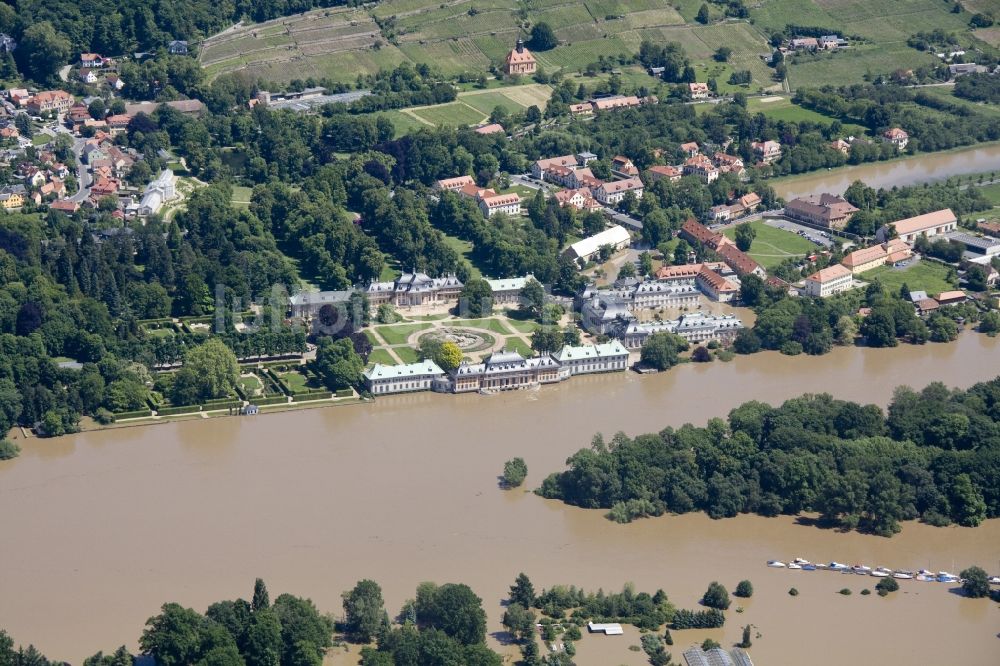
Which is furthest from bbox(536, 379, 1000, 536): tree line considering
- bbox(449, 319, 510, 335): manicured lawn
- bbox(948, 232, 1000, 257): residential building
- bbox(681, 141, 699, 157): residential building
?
bbox(681, 141, 699, 157): residential building

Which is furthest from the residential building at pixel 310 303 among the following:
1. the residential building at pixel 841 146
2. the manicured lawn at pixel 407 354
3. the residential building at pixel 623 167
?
the residential building at pixel 841 146

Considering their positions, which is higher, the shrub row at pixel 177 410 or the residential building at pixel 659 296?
the residential building at pixel 659 296

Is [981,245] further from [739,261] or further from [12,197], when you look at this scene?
[12,197]

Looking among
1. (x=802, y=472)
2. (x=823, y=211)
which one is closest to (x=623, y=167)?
(x=823, y=211)

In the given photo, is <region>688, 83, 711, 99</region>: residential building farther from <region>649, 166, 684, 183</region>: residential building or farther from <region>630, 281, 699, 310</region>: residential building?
<region>630, 281, 699, 310</region>: residential building

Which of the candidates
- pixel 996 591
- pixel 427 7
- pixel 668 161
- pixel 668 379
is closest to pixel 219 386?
pixel 668 379

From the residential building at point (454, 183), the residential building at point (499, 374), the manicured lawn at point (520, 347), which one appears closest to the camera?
the residential building at point (499, 374)

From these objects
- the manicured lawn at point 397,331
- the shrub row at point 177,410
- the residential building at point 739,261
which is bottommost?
the shrub row at point 177,410

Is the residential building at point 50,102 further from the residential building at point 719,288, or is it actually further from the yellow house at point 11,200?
the residential building at point 719,288
